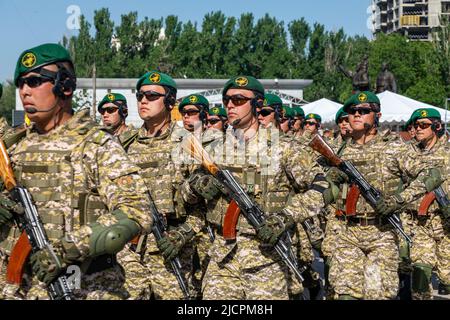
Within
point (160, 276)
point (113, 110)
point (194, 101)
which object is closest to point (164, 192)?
point (160, 276)

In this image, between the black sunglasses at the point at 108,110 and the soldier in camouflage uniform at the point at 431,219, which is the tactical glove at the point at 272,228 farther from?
the soldier in camouflage uniform at the point at 431,219

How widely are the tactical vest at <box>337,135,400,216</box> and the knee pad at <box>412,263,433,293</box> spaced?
1590mm

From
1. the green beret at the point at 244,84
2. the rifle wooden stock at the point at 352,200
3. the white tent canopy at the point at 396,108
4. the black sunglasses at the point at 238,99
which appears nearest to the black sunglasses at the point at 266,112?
the rifle wooden stock at the point at 352,200

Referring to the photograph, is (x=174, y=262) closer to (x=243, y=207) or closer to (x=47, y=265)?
(x=243, y=207)

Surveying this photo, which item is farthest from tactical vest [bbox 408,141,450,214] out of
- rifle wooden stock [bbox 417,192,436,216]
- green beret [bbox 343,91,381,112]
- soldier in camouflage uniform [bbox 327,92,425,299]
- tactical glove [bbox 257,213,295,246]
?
tactical glove [bbox 257,213,295,246]

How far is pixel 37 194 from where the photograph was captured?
4777 mm

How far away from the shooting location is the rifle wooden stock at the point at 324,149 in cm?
895

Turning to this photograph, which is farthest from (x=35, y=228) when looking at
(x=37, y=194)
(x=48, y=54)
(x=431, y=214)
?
(x=431, y=214)

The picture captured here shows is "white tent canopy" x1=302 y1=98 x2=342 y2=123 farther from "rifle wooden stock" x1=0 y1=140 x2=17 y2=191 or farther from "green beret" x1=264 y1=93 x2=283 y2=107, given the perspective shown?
"rifle wooden stock" x1=0 y1=140 x2=17 y2=191

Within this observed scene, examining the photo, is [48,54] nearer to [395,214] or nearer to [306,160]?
[306,160]

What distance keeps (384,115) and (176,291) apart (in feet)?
58.1

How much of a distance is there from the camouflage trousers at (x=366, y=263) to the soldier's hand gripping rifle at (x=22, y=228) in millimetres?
4597

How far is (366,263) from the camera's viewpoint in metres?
8.77

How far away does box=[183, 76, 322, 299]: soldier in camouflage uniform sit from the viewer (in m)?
6.96
